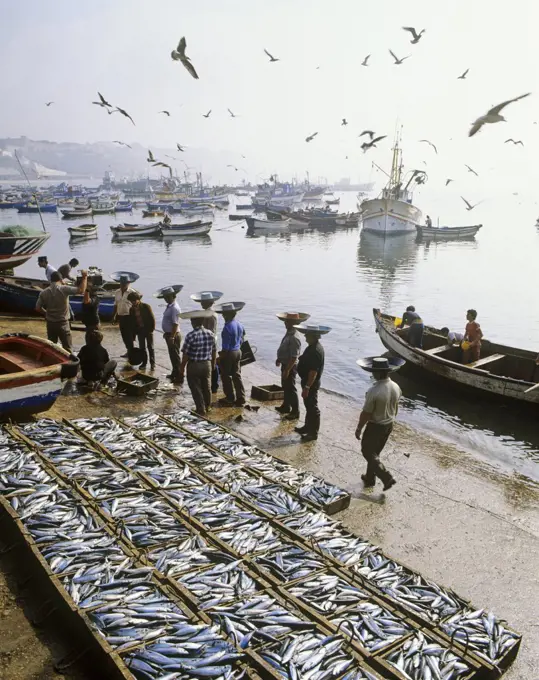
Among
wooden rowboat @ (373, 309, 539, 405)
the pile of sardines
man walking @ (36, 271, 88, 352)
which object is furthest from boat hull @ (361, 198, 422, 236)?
the pile of sardines

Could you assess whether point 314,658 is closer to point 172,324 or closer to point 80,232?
point 172,324

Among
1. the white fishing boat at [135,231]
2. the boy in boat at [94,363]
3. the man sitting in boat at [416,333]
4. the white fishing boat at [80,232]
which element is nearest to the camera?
the boy in boat at [94,363]

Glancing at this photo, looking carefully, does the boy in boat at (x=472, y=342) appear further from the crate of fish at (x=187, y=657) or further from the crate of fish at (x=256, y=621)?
the crate of fish at (x=187, y=657)

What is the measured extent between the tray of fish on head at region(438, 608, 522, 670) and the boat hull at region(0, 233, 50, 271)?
79.7ft

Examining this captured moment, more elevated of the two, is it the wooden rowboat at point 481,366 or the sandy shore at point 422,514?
the sandy shore at point 422,514

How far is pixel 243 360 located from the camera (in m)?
12.5

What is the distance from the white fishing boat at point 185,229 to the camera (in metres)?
60.6

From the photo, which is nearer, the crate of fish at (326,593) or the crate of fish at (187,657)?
the crate of fish at (187,657)

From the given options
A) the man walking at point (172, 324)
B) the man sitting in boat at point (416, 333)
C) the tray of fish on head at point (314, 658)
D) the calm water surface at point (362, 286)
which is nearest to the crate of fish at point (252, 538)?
the tray of fish on head at point (314, 658)

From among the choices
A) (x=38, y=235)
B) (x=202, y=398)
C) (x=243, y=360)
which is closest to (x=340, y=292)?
(x=38, y=235)

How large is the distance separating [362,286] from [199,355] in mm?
30083

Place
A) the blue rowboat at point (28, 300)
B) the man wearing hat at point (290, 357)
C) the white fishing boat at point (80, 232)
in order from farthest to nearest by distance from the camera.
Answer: the white fishing boat at point (80, 232) < the blue rowboat at point (28, 300) < the man wearing hat at point (290, 357)

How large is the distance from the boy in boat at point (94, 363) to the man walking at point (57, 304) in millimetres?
723

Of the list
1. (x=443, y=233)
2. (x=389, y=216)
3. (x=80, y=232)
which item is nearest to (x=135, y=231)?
(x=80, y=232)
